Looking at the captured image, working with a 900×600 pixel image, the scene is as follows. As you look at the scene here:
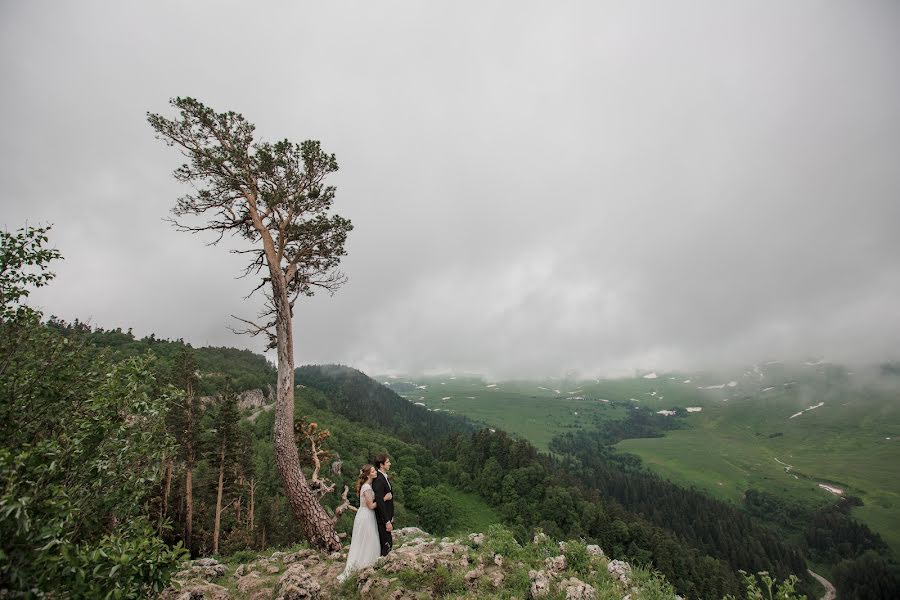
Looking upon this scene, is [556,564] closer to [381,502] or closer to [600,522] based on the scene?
[381,502]

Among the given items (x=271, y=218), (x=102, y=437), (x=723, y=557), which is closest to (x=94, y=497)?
(x=102, y=437)

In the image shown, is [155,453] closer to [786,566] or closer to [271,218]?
[271,218]

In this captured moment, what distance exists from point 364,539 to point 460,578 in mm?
3224

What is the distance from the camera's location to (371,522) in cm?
1051

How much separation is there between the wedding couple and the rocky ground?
2.65 feet

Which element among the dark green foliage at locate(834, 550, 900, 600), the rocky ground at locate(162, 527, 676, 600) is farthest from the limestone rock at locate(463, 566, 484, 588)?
the dark green foliage at locate(834, 550, 900, 600)

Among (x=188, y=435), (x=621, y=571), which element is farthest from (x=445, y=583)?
(x=188, y=435)

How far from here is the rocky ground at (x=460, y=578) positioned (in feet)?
27.2

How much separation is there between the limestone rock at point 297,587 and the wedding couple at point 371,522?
1137 mm

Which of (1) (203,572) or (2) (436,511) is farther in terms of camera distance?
(2) (436,511)

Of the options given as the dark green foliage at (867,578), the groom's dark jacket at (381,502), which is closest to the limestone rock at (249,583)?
the groom's dark jacket at (381,502)

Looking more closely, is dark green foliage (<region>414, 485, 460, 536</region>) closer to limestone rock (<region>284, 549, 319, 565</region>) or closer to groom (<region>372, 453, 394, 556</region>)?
limestone rock (<region>284, 549, 319, 565</region>)

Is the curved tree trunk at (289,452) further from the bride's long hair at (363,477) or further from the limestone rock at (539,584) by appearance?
the limestone rock at (539,584)

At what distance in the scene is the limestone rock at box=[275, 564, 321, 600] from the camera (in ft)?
28.6
